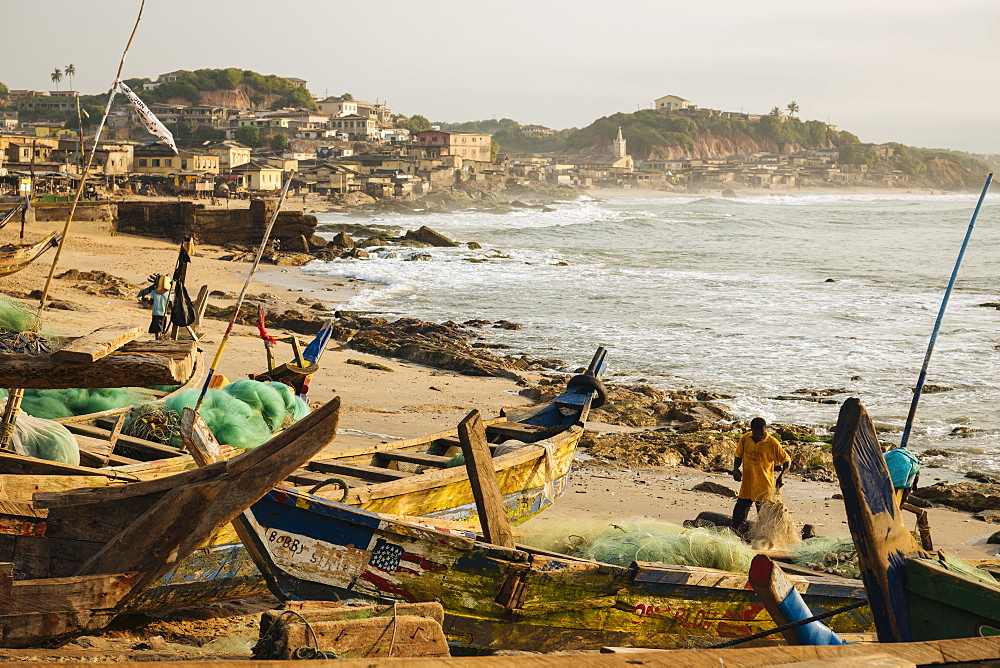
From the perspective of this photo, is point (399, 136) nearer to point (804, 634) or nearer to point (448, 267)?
point (448, 267)

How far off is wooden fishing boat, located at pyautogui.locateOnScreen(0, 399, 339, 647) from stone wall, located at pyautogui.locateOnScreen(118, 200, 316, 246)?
34.6 metres

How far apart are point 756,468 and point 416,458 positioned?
9.50ft

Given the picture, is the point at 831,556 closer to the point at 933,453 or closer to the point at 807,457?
the point at 807,457

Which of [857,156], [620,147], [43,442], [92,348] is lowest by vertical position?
[43,442]

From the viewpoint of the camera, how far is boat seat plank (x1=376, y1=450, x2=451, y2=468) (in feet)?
26.2

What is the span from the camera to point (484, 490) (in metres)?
5.14

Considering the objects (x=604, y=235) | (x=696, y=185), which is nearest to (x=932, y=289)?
(x=604, y=235)

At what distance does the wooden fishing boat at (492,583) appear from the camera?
5258mm

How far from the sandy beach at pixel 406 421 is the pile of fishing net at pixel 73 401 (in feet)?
3.99

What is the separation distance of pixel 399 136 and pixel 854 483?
13281cm

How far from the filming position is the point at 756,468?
314 inches

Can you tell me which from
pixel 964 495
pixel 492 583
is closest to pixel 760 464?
pixel 492 583

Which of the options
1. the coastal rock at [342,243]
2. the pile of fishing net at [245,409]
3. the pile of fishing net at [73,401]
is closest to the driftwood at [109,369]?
the pile of fishing net at [245,409]

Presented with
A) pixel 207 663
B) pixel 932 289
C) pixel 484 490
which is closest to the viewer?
pixel 207 663
